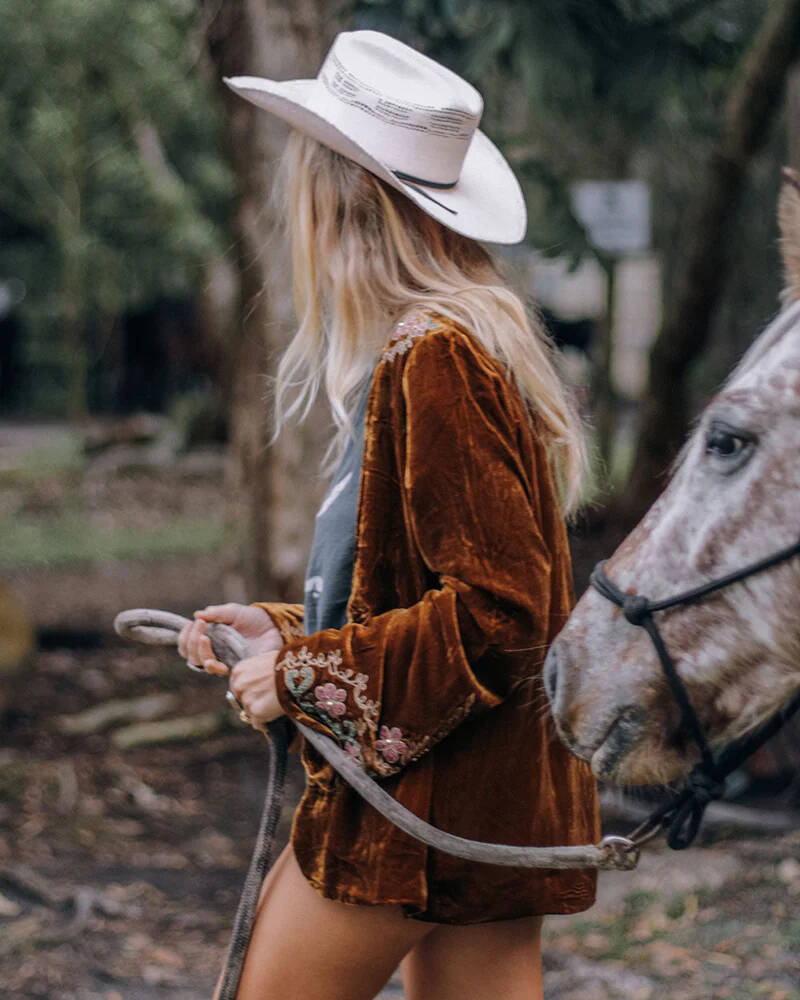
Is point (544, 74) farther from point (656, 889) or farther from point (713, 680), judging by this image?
point (713, 680)

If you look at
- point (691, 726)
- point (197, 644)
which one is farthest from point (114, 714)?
point (691, 726)

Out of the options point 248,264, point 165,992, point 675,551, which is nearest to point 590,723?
point 675,551

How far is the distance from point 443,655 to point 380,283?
0.61 meters

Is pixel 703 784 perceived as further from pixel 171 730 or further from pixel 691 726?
pixel 171 730

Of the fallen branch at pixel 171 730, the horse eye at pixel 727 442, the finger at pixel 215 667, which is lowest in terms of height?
the fallen branch at pixel 171 730

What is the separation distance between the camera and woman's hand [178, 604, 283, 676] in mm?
2016

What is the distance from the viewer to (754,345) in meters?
1.56

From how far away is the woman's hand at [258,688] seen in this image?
184 cm

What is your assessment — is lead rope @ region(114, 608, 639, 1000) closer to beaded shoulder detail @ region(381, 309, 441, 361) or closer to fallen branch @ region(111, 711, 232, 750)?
beaded shoulder detail @ region(381, 309, 441, 361)

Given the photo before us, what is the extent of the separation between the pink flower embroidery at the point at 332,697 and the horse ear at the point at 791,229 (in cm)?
81

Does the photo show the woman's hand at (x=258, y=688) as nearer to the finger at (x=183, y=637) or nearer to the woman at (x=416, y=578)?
the woman at (x=416, y=578)

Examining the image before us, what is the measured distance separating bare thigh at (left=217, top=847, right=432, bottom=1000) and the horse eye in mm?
855

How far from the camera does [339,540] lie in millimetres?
1865

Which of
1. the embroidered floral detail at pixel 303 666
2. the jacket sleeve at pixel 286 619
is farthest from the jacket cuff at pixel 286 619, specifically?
the embroidered floral detail at pixel 303 666
